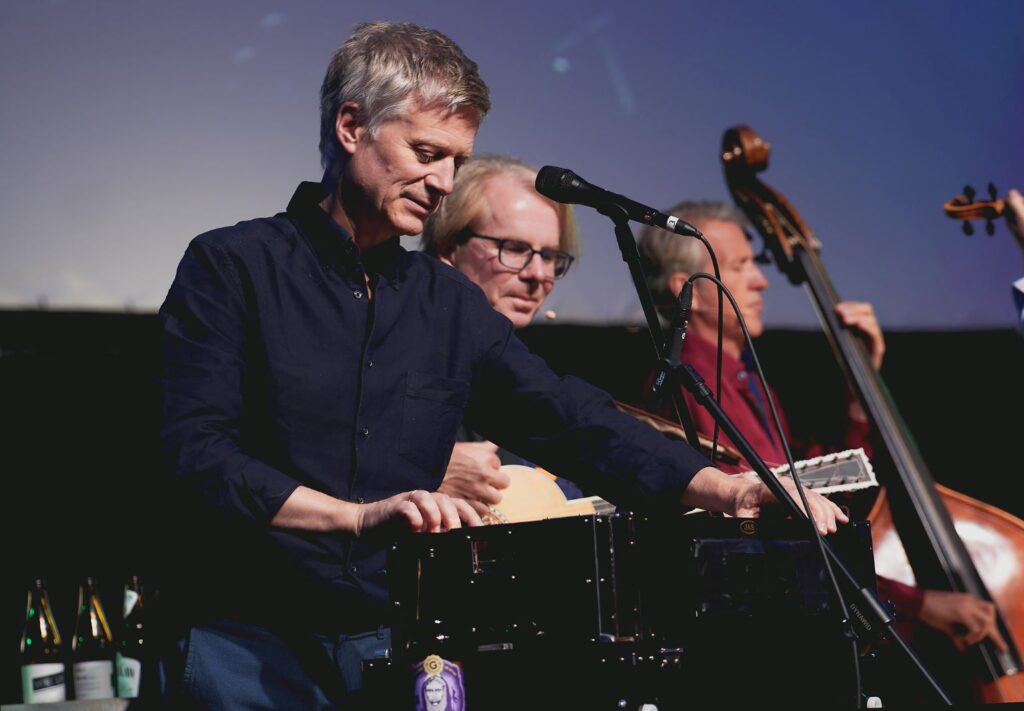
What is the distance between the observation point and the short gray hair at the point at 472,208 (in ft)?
11.6

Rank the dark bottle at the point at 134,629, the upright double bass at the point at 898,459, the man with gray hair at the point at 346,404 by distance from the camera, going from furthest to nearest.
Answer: the dark bottle at the point at 134,629 < the upright double bass at the point at 898,459 < the man with gray hair at the point at 346,404

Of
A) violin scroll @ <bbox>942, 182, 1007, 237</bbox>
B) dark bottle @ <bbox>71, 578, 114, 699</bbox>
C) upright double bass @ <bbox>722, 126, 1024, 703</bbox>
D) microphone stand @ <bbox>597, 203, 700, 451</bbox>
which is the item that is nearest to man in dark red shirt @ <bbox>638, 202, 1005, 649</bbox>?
upright double bass @ <bbox>722, 126, 1024, 703</bbox>

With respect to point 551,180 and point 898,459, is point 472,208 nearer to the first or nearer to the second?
point 551,180

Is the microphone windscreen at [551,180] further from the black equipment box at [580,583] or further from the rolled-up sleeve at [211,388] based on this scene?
the black equipment box at [580,583]

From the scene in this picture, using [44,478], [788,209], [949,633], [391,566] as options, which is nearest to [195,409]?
[391,566]

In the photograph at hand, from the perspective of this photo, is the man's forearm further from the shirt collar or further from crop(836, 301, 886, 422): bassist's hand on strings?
crop(836, 301, 886, 422): bassist's hand on strings

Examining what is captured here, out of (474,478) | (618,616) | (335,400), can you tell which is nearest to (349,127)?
(335,400)

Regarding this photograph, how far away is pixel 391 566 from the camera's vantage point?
167 centimetres

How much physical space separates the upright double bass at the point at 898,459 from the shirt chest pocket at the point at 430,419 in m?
1.74

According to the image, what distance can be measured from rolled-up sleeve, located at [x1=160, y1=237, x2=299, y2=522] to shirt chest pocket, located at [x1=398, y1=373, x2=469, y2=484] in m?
0.27

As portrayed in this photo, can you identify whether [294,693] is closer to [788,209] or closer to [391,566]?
[391,566]

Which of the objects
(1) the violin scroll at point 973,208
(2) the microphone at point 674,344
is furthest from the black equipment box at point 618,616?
(1) the violin scroll at point 973,208

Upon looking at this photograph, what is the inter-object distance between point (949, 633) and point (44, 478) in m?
2.60

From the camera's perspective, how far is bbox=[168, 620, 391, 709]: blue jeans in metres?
1.90
